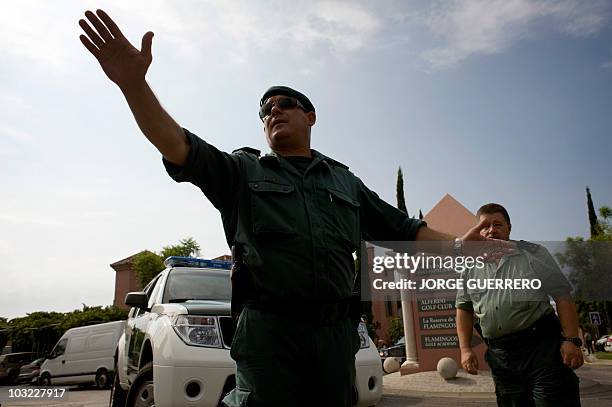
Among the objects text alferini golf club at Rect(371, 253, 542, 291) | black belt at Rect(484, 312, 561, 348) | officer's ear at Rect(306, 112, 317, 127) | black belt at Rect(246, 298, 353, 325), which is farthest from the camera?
black belt at Rect(484, 312, 561, 348)

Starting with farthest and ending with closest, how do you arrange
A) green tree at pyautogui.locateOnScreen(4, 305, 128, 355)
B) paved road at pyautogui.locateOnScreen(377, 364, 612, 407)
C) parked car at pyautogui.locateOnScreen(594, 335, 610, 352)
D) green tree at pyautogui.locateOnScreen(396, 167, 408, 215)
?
green tree at pyautogui.locateOnScreen(396, 167, 408, 215) → green tree at pyautogui.locateOnScreen(4, 305, 128, 355) → parked car at pyautogui.locateOnScreen(594, 335, 610, 352) → paved road at pyautogui.locateOnScreen(377, 364, 612, 407)

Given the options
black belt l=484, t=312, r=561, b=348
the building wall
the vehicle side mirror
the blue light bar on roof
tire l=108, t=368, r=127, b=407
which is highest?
the building wall

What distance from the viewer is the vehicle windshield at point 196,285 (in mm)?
5172

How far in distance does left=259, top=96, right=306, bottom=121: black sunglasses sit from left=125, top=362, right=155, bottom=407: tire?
8.81 feet

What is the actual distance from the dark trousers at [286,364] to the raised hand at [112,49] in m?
1.09

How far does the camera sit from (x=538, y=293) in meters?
3.46

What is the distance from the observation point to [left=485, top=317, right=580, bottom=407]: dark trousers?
3082 millimetres

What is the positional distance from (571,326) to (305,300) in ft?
7.65

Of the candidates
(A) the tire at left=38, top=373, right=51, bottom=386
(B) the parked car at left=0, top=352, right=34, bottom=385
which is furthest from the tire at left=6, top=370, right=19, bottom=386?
(A) the tire at left=38, top=373, right=51, bottom=386

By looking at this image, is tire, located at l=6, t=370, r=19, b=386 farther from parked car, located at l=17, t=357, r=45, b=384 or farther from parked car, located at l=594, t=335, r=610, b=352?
parked car, located at l=594, t=335, r=610, b=352

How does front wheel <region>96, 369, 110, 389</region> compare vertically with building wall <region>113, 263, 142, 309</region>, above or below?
below

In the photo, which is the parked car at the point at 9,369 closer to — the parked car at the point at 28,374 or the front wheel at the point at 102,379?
the parked car at the point at 28,374

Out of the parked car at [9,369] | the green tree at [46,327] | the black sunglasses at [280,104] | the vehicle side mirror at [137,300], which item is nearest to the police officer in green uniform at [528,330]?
the black sunglasses at [280,104]

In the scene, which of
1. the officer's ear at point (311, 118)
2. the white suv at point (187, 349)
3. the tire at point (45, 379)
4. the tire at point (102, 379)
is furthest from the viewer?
the tire at point (45, 379)
